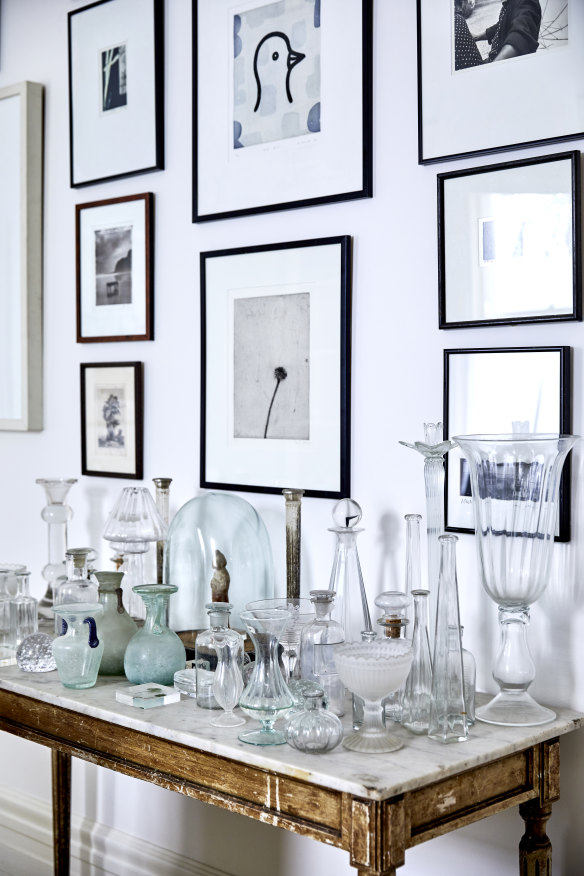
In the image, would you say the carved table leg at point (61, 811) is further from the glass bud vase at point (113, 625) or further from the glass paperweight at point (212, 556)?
the glass bud vase at point (113, 625)

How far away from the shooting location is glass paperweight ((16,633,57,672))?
2445 millimetres

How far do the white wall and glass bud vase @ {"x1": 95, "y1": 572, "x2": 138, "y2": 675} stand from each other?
44 cm

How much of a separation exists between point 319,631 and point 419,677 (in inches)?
8.3

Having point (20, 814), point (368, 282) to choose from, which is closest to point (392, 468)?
point (368, 282)

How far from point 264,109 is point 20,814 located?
2.31m

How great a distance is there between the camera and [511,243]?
2.20m

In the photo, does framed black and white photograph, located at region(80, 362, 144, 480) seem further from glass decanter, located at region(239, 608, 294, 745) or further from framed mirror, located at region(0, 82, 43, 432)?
glass decanter, located at region(239, 608, 294, 745)

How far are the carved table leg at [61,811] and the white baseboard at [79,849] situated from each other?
3.0 inches

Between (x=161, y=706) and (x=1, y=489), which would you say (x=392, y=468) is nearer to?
(x=161, y=706)

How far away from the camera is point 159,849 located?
3.02 metres

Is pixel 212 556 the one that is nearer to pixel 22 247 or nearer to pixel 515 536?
pixel 515 536

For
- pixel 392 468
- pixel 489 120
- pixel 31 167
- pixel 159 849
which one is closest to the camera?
pixel 489 120

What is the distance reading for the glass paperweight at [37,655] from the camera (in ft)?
8.02


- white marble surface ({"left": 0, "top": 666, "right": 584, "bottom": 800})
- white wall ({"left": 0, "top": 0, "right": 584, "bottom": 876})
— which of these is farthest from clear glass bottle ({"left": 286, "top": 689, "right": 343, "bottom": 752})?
white wall ({"left": 0, "top": 0, "right": 584, "bottom": 876})
